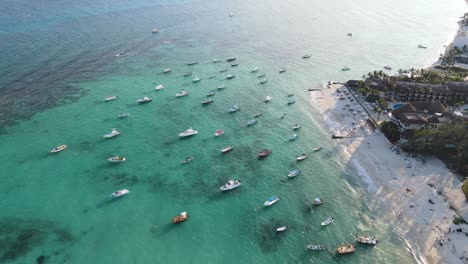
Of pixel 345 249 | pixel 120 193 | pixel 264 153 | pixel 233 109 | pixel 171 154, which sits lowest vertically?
A: pixel 171 154

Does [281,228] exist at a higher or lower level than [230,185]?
lower

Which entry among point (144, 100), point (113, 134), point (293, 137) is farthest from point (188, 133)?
point (293, 137)

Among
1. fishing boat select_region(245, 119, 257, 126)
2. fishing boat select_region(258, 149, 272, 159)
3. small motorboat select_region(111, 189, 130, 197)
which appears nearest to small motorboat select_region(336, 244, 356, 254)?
fishing boat select_region(258, 149, 272, 159)

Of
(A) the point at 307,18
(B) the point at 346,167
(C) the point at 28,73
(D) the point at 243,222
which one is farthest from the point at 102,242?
(A) the point at 307,18

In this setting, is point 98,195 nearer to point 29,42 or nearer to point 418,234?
point 418,234

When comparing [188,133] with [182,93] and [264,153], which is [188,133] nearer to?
[264,153]

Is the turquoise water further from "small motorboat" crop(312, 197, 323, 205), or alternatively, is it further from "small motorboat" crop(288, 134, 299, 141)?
"small motorboat" crop(312, 197, 323, 205)
